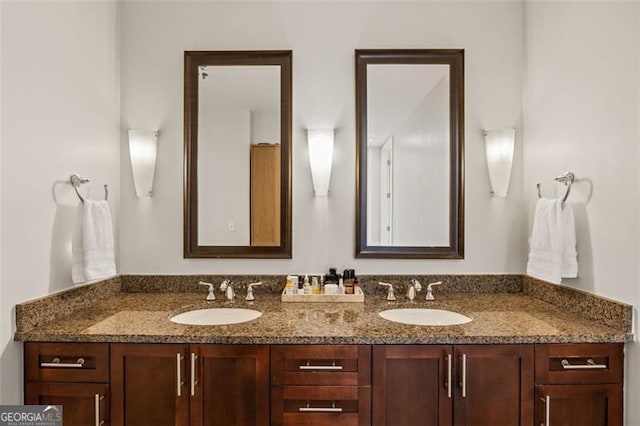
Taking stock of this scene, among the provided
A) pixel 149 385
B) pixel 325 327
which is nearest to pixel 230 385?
pixel 149 385

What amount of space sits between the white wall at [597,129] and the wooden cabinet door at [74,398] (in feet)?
6.74

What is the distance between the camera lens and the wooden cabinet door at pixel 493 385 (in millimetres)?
1559

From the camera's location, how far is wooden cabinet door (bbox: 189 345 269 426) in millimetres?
1564

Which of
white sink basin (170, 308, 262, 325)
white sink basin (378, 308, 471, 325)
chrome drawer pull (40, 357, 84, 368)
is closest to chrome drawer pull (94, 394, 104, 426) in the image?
chrome drawer pull (40, 357, 84, 368)

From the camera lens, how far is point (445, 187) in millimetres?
2270

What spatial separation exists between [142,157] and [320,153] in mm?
1003

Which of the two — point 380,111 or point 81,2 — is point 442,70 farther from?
point 81,2

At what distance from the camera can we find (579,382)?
1.56 metres

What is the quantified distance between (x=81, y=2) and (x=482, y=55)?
2103 mm

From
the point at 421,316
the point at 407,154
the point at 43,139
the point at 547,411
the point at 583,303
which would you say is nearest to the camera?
the point at 547,411

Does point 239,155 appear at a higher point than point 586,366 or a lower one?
higher

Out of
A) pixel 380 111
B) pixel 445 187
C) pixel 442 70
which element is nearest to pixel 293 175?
pixel 380 111

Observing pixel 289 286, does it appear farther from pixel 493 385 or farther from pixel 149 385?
pixel 493 385

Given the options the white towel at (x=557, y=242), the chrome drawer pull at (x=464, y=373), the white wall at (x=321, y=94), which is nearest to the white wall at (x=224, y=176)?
the white wall at (x=321, y=94)
